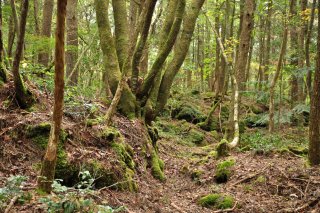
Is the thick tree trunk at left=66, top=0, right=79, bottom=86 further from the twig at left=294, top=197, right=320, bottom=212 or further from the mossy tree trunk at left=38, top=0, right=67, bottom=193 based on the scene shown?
the twig at left=294, top=197, right=320, bottom=212

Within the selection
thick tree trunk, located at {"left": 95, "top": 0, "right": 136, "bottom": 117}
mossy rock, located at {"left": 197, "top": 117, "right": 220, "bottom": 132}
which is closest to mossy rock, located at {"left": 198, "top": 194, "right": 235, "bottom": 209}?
thick tree trunk, located at {"left": 95, "top": 0, "right": 136, "bottom": 117}

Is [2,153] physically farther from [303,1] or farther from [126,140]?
[303,1]

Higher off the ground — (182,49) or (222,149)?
(182,49)

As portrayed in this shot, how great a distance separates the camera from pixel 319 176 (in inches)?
256

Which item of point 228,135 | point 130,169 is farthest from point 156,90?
point 228,135

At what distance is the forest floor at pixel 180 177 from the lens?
14.1 feet

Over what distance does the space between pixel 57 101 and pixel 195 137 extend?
39.3 ft

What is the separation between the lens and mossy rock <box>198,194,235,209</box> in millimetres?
6160

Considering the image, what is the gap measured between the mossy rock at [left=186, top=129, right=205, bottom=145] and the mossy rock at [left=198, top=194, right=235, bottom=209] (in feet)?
25.4

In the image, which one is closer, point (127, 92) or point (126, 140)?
point (126, 140)

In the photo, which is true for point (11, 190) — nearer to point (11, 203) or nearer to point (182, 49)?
point (11, 203)

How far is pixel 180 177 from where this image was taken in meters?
8.30

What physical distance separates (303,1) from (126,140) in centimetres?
1257

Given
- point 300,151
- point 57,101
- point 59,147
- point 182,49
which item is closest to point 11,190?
point 57,101
